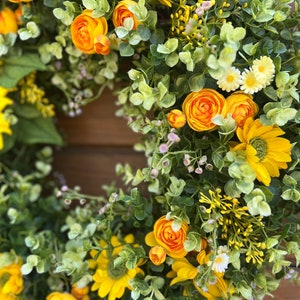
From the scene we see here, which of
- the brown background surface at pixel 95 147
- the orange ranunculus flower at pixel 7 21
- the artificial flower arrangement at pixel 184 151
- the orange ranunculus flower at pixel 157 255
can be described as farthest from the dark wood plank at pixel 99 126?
the orange ranunculus flower at pixel 157 255

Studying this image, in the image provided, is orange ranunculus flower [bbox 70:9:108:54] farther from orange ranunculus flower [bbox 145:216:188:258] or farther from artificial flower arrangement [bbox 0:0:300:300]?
orange ranunculus flower [bbox 145:216:188:258]

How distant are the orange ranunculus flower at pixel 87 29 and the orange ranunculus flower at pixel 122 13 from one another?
0.08 ft

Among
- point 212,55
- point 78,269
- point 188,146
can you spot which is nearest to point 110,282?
point 78,269

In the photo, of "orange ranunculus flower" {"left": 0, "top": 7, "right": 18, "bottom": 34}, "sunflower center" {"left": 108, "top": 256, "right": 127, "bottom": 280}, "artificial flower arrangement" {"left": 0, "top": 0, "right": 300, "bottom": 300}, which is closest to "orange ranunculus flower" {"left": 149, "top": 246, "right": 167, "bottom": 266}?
"artificial flower arrangement" {"left": 0, "top": 0, "right": 300, "bottom": 300}

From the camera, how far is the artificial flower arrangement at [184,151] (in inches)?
30.0

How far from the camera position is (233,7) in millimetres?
812

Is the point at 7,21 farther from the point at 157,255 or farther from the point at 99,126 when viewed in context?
the point at 157,255

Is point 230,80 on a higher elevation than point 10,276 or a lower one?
higher

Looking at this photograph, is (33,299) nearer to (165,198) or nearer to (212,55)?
(165,198)

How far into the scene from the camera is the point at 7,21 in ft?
3.16

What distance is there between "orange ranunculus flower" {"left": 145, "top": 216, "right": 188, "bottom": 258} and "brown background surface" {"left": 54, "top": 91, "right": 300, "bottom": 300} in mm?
311

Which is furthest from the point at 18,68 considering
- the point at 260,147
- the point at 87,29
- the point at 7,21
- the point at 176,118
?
the point at 260,147

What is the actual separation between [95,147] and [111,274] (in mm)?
353

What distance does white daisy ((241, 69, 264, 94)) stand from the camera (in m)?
0.75
